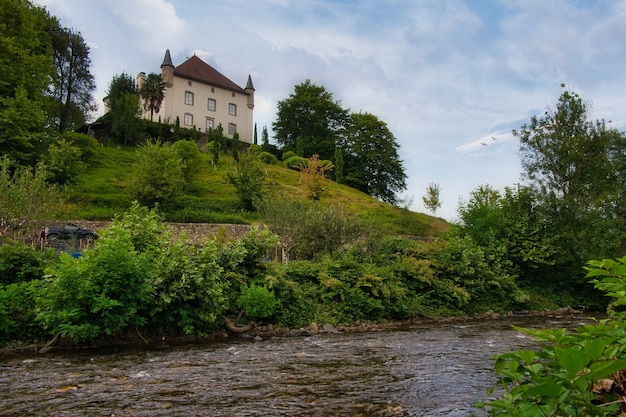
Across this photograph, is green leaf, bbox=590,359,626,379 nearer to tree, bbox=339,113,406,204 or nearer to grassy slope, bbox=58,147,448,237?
grassy slope, bbox=58,147,448,237

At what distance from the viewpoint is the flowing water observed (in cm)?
591

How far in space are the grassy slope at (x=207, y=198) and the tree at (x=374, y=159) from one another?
32.0 ft

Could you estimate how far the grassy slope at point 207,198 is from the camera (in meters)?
34.8

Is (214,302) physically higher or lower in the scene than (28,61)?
lower

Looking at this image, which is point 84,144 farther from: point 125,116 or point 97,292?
point 97,292

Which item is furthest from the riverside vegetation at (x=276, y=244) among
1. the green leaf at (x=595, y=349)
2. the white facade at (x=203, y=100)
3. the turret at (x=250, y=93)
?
the turret at (x=250, y=93)

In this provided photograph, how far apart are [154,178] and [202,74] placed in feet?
119

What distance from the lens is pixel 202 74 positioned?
219 feet

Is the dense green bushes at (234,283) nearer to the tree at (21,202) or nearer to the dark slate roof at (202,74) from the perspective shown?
the tree at (21,202)

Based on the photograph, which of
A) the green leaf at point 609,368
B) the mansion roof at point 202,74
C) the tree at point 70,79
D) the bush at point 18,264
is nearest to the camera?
the green leaf at point 609,368

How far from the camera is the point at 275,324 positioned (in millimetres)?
14484

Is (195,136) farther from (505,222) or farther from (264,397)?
(264,397)

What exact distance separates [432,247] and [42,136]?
31.5 metres

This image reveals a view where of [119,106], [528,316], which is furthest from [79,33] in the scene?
[528,316]
